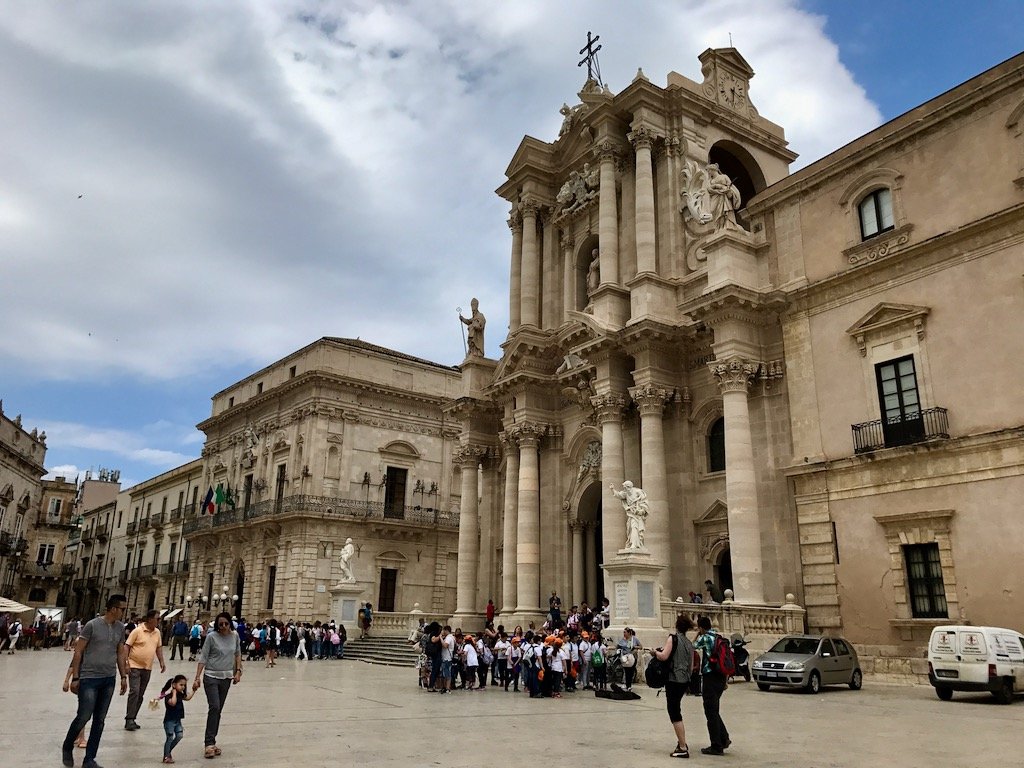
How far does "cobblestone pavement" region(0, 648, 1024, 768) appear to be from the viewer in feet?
27.6

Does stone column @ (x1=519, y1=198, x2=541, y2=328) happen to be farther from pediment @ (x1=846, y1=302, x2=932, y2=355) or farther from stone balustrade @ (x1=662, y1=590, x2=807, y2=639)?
stone balustrade @ (x1=662, y1=590, x2=807, y2=639)

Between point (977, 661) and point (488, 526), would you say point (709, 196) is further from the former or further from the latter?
point (977, 661)

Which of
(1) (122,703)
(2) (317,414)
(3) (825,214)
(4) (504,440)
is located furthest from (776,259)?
(2) (317,414)

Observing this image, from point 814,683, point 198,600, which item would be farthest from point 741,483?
point 198,600

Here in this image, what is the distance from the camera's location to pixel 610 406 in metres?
25.6

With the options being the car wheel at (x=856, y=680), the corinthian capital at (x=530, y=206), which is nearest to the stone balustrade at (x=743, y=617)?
the car wheel at (x=856, y=680)

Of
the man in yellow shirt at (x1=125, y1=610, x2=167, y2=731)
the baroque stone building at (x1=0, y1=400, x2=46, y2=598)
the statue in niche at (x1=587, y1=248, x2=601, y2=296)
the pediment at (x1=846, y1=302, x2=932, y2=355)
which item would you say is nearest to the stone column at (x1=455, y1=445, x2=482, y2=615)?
the statue in niche at (x1=587, y1=248, x2=601, y2=296)

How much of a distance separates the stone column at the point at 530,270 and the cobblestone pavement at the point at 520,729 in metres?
17.7

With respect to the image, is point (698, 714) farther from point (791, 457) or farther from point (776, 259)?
point (776, 259)

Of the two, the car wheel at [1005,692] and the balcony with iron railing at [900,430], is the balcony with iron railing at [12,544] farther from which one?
the car wheel at [1005,692]

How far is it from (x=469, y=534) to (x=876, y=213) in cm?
1798

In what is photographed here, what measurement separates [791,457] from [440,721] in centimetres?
1344

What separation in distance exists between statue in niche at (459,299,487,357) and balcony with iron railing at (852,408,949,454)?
1657 centimetres

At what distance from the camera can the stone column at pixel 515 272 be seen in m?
33.1
